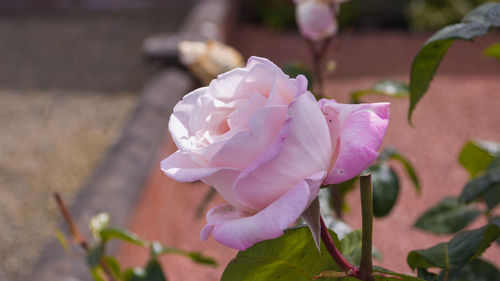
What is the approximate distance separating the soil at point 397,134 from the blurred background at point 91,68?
0.08 feet

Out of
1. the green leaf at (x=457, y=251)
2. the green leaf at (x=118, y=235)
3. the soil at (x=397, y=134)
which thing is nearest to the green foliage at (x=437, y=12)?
the soil at (x=397, y=134)

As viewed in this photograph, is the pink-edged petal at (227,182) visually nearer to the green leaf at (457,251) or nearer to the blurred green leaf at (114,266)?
the green leaf at (457,251)

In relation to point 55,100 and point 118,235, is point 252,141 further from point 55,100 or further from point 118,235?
point 55,100

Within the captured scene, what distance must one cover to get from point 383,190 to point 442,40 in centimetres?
51

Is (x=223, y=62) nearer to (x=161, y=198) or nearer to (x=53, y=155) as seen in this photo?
(x=161, y=198)

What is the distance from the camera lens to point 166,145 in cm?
296

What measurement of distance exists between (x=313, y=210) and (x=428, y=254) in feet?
0.72

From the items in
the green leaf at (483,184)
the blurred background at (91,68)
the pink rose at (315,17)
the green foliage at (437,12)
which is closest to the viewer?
the green leaf at (483,184)

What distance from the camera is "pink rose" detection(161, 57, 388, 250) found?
38 cm

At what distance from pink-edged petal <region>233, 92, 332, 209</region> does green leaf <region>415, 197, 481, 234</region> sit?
2.08ft

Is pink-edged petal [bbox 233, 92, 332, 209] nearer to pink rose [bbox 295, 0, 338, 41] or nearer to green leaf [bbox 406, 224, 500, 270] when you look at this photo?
green leaf [bbox 406, 224, 500, 270]

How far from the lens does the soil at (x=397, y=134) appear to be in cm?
264

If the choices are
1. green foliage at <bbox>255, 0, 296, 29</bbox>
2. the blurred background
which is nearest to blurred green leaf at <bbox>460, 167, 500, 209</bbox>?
the blurred background

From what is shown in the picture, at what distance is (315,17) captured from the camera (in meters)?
1.10
